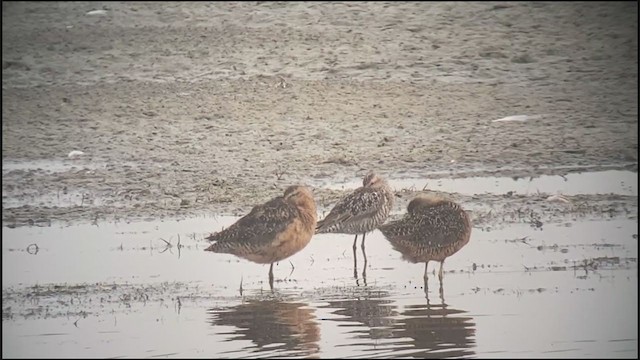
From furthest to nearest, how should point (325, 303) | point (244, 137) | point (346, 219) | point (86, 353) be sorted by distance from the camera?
point (244, 137) < point (346, 219) < point (325, 303) < point (86, 353)

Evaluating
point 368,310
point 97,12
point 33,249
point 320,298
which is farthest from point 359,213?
point 97,12

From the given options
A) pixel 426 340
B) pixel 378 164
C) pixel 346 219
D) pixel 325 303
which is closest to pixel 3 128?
pixel 378 164

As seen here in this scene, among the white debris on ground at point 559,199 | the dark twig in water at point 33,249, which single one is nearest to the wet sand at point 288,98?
the dark twig in water at point 33,249

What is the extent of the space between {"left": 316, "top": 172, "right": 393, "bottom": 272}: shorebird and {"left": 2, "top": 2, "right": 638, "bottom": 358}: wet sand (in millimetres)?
314

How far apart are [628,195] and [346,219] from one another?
11.6 feet

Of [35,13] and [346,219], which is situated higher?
[35,13]

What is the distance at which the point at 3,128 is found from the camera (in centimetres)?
1681

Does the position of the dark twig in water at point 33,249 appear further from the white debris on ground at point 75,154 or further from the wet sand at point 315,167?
the white debris on ground at point 75,154

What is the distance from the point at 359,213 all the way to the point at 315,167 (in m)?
3.14

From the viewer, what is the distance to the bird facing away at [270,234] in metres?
10.7

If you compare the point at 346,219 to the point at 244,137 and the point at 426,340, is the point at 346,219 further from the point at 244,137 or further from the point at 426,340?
the point at 244,137

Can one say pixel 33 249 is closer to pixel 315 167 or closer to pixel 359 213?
pixel 359 213

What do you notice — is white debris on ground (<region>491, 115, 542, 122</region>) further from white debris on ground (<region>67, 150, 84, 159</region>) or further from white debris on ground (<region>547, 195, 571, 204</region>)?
white debris on ground (<region>67, 150, 84, 159</region>)

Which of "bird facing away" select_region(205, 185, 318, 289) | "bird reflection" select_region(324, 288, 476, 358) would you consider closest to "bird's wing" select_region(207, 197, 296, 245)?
"bird facing away" select_region(205, 185, 318, 289)
